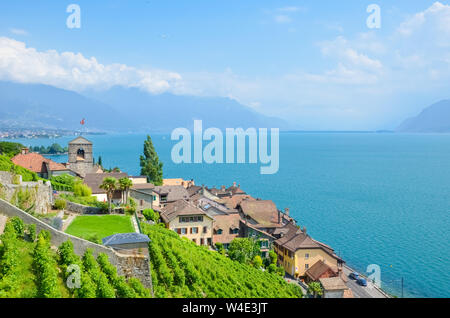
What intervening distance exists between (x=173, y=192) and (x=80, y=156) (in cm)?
1791

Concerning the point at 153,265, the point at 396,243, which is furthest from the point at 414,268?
the point at 153,265

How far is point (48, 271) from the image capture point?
1509cm

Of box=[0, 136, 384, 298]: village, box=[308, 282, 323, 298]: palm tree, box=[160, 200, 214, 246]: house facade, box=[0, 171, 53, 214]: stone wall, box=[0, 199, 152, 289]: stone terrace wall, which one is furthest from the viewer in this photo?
box=[160, 200, 214, 246]: house facade

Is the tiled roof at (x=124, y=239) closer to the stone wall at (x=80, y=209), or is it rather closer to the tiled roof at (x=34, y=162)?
the stone wall at (x=80, y=209)

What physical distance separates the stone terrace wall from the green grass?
1837mm

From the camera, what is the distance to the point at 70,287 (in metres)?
15.3

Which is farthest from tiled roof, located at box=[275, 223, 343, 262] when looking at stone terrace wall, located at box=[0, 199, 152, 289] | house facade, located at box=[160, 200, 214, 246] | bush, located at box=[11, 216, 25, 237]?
bush, located at box=[11, 216, 25, 237]

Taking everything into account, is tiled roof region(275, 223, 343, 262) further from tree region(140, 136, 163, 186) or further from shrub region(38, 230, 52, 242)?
tree region(140, 136, 163, 186)

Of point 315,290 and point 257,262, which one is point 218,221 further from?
point 315,290

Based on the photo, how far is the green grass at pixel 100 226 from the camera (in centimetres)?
2195

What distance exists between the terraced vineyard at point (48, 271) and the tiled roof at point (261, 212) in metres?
34.6

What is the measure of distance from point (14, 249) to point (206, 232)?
96.8 feet

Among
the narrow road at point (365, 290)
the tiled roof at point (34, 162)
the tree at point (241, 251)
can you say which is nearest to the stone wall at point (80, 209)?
the tree at point (241, 251)

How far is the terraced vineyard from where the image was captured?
46.8 feet
